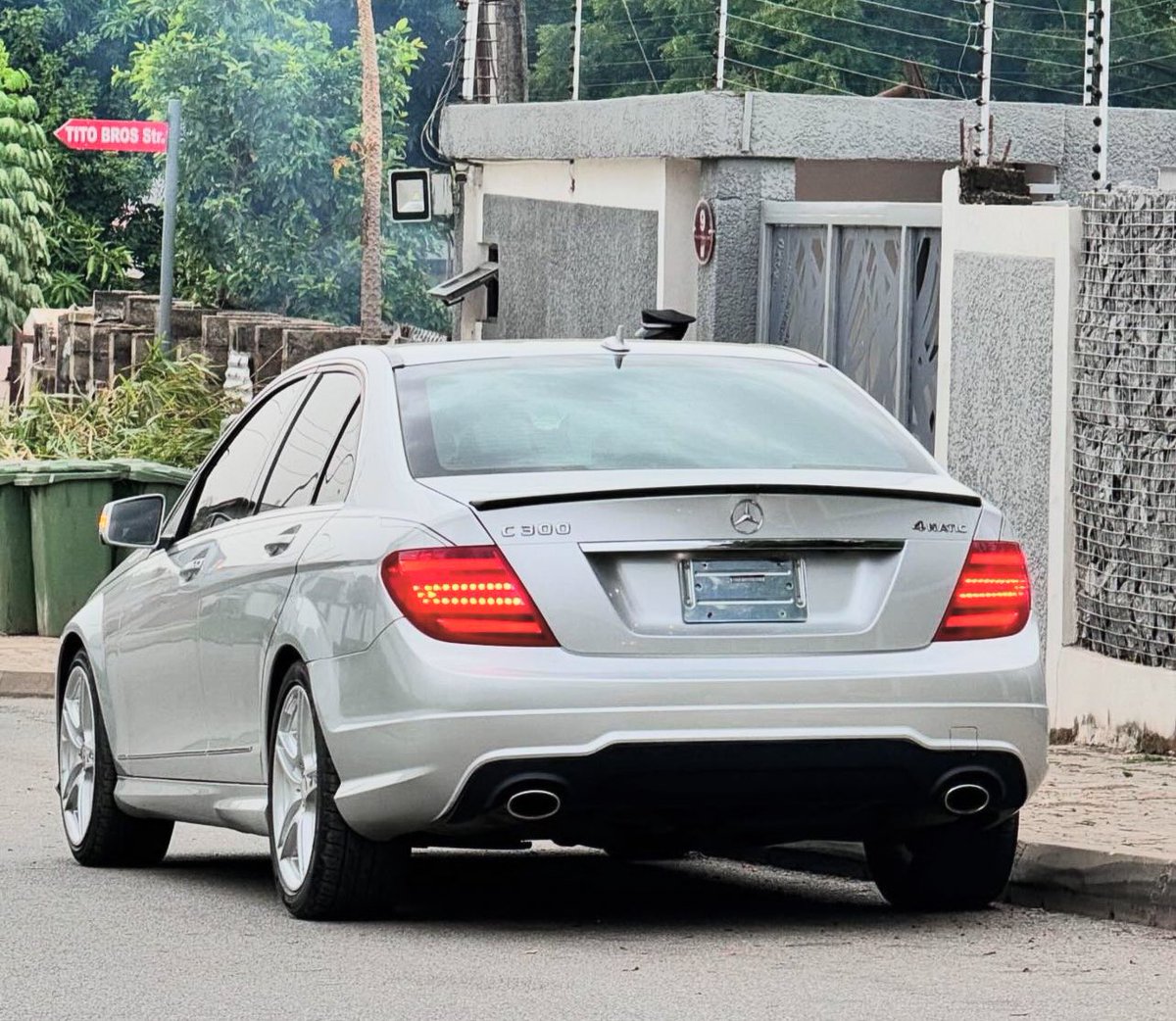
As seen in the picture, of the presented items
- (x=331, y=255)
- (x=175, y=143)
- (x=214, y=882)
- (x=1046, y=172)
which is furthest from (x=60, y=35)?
(x=214, y=882)

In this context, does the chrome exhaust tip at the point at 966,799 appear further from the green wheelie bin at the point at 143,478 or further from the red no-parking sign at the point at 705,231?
the green wheelie bin at the point at 143,478

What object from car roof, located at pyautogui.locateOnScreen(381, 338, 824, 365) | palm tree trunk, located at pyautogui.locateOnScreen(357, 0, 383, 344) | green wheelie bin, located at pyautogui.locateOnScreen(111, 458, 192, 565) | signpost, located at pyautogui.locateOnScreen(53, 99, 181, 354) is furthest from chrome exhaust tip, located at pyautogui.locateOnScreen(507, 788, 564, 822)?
palm tree trunk, located at pyautogui.locateOnScreen(357, 0, 383, 344)

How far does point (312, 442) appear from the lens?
812 cm

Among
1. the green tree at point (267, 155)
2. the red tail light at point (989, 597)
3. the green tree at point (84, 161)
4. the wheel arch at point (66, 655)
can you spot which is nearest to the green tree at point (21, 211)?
the green tree at point (84, 161)

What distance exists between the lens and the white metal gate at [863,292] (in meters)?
14.0

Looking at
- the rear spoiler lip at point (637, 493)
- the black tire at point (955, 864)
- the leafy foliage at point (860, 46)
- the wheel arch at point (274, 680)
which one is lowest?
the black tire at point (955, 864)

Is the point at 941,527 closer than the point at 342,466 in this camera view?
Yes

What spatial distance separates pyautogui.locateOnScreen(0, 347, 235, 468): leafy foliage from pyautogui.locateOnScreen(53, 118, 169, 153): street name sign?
68.4 inches

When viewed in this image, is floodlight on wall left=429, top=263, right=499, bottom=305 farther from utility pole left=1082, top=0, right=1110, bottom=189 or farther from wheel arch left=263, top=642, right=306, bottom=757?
wheel arch left=263, top=642, right=306, bottom=757

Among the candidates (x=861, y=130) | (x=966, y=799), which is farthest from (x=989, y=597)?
(x=861, y=130)

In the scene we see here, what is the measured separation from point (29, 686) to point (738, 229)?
464 centimetres

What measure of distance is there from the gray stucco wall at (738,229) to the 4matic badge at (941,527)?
840cm

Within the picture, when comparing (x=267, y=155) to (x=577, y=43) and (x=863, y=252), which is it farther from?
(x=863, y=252)

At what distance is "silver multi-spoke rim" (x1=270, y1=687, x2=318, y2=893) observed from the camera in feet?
24.6
